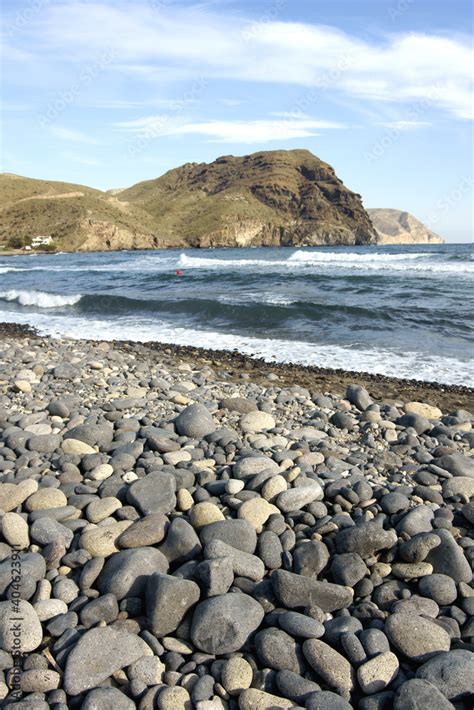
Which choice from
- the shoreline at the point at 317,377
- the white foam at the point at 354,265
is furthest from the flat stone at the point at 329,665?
the white foam at the point at 354,265

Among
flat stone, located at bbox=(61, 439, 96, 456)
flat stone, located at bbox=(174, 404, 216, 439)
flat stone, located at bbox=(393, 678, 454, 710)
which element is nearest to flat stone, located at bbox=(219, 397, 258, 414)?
flat stone, located at bbox=(174, 404, 216, 439)

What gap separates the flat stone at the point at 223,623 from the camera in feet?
8.05

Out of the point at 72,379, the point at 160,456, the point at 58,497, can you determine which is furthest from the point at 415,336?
the point at 58,497

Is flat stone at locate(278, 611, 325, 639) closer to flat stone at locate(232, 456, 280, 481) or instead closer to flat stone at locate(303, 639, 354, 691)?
flat stone at locate(303, 639, 354, 691)

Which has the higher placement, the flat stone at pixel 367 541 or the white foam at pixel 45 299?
the white foam at pixel 45 299

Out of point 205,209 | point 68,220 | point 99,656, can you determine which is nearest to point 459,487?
point 99,656

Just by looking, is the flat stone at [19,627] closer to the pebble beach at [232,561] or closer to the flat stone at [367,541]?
the pebble beach at [232,561]

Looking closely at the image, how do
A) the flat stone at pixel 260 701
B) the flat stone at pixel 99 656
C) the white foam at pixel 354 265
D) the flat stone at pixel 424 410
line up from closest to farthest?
the flat stone at pixel 260 701 < the flat stone at pixel 99 656 < the flat stone at pixel 424 410 < the white foam at pixel 354 265

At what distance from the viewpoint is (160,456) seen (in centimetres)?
425

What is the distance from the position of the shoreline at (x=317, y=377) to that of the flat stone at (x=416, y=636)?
470 cm

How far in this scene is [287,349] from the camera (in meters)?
10.4

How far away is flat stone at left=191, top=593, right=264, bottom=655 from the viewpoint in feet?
8.05

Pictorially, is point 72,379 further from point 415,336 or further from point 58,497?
point 415,336

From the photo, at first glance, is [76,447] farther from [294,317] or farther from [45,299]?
[45,299]
